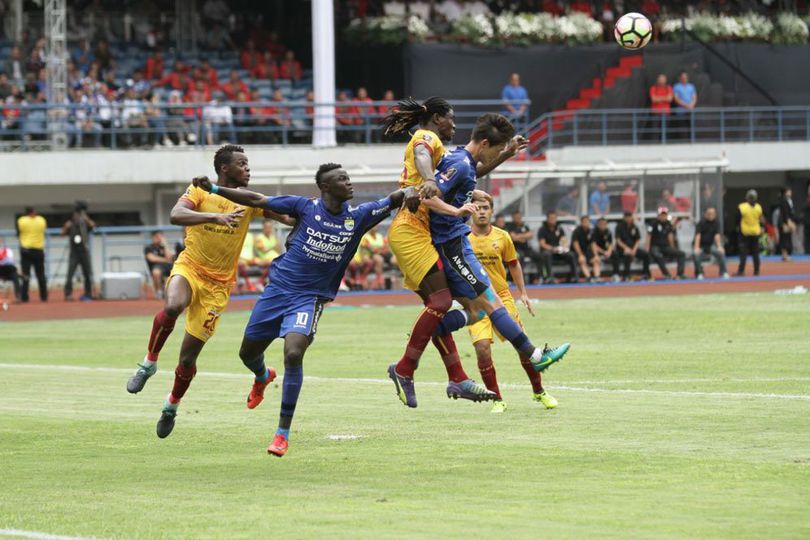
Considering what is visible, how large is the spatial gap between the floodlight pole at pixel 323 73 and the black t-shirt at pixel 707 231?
963 cm

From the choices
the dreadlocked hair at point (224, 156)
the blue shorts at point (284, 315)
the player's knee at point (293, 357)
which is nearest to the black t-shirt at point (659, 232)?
the dreadlocked hair at point (224, 156)

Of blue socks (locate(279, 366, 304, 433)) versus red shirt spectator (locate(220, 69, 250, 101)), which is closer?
blue socks (locate(279, 366, 304, 433))

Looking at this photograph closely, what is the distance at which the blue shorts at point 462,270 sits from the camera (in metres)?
12.8

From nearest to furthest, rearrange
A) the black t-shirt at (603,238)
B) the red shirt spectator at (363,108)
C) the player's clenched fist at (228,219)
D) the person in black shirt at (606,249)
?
the player's clenched fist at (228,219), the black t-shirt at (603,238), the person in black shirt at (606,249), the red shirt spectator at (363,108)

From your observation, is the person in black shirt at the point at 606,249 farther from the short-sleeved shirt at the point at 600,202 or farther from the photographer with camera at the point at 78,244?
the photographer with camera at the point at 78,244

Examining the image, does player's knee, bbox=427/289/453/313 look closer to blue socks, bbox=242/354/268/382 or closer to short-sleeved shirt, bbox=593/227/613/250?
blue socks, bbox=242/354/268/382

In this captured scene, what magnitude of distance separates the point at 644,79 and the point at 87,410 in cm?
3213

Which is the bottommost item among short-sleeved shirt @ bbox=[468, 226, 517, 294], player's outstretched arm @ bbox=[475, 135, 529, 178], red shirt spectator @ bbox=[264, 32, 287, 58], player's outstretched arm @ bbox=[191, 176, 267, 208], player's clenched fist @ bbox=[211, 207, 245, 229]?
short-sleeved shirt @ bbox=[468, 226, 517, 294]

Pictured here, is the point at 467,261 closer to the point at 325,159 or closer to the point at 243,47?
the point at 325,159

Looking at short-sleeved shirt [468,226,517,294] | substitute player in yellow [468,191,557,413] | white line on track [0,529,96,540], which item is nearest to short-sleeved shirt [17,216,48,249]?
substitute player in yellow [468,191,557,413]

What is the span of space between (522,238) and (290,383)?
23676 millimetres

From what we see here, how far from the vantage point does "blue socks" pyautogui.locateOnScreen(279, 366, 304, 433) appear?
422 inches

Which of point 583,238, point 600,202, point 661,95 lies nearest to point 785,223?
point 661,95

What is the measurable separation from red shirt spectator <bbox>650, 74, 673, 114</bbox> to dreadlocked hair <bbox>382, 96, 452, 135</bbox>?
3087 centimetres
